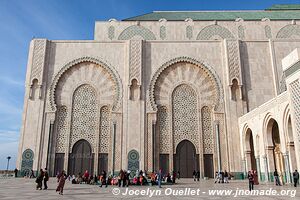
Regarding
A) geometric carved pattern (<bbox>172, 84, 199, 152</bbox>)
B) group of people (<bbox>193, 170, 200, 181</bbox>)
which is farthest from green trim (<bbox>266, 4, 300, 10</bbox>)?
group of people (<bbox>193, 170, 200, 181</bbox>)

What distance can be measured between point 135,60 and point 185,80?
2.78m

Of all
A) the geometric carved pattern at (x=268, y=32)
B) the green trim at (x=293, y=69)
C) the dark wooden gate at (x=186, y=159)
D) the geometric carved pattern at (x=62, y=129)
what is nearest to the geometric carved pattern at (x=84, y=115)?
the geometric carved pattern at (x=62, y=129)

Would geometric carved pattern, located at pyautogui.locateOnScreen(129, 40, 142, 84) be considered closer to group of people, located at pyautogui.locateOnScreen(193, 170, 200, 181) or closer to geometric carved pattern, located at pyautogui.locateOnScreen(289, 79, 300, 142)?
group of people, located at pyautogui.locateOnScreen(193, 170, 200, 181)

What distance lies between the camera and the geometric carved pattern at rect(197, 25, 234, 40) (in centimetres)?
1730

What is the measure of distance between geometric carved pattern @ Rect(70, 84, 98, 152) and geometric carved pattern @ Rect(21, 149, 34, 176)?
6.19 feet

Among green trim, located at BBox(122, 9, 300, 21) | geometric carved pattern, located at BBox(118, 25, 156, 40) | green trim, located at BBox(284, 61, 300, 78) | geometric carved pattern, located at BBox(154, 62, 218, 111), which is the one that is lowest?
green trim, located at BBox(284, 61, 300, 78)

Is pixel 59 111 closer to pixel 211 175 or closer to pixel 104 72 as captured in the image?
pixel 104 72

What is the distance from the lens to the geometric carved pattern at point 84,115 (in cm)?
1366

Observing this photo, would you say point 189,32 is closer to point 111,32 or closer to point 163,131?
point 111,32

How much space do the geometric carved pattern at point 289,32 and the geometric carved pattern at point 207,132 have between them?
7.60 meters

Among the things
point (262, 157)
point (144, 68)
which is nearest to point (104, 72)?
point (144, 68)

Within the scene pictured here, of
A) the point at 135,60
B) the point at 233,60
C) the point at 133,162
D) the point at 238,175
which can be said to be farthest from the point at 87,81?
the point at 238,175

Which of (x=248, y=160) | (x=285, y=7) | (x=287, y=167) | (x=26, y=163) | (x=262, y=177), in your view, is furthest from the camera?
(x=285, y=7)

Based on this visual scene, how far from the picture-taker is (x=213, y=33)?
17469 mm
